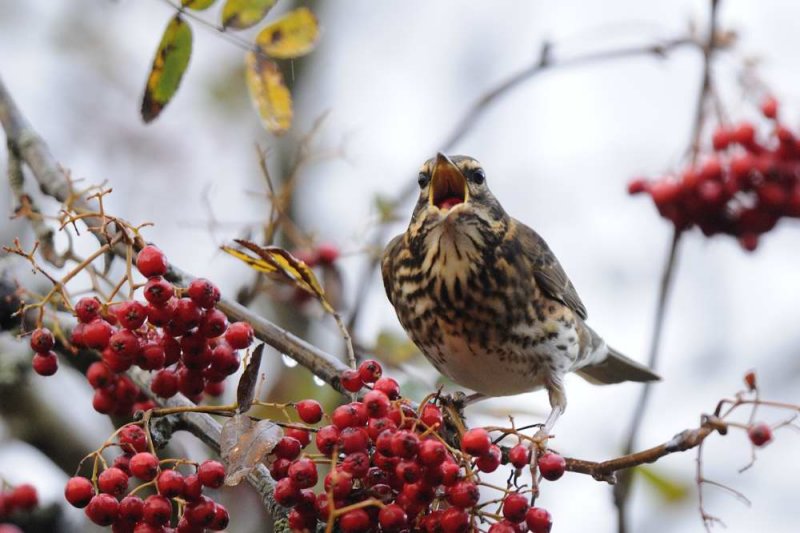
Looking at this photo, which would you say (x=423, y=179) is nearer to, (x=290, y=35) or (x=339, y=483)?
(x=290, y=35)

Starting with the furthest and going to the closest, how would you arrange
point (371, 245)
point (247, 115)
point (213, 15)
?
point (247, 115) < point (371, 245) < point (213, 15)

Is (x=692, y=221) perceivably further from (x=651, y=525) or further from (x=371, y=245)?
(x=651, y=525)

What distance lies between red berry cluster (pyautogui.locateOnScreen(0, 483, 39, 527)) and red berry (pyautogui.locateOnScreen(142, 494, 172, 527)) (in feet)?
0.90

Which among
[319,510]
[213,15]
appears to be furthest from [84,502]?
[213,15]

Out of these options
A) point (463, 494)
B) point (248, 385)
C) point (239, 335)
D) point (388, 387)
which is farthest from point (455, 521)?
point (239, 335)

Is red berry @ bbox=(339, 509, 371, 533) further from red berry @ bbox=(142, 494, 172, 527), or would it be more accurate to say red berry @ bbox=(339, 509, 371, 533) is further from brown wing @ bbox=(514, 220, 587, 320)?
brown wing @ bbox=(514, 220, 587, 320)

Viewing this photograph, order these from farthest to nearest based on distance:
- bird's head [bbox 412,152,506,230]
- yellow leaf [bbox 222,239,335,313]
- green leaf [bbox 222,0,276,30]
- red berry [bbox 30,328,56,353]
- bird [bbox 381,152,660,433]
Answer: bird [bbox 381,152,660,433] → bird's head [bbox 412,152,506,230] → green leaf [bbox 222,0,276,30] → yellow leaf [bbox 222,239,335,313] → red berry [bbox 30,328,56,353]

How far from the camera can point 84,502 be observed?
1.60 m

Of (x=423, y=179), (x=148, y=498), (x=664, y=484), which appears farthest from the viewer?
(x=664, y=484)

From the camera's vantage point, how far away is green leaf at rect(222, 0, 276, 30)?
85.3 inches

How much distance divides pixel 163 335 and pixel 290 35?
0.88m

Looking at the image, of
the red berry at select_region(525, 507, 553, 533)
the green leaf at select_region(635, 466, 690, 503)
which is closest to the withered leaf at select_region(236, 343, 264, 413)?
the red berry at select_region(525, 507, 553, 533)

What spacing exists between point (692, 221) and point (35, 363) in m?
1.92

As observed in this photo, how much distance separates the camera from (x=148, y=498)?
159cm
